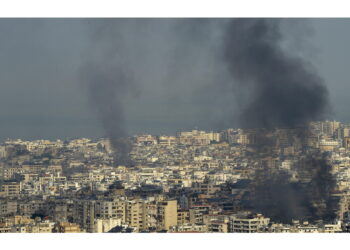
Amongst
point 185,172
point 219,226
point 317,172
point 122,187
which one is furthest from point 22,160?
point 317,172

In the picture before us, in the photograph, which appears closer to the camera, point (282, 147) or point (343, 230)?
point (343, 230)

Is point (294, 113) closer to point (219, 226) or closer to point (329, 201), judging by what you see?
point (329, 201)

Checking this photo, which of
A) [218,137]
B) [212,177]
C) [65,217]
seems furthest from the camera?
[212,177]

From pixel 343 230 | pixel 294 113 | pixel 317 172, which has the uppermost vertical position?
pixel 294 113

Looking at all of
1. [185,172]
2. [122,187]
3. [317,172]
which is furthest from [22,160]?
[317,172]

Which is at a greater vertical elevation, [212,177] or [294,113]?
[294,113]

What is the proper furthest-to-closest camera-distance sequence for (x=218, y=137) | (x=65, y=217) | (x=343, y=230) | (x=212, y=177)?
1. (x=212, y=177)
2. (x=218, y=137)
3. (x=65, y=217)
4. (x=343, y=230)

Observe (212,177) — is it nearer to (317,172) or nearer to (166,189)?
(166,189)
